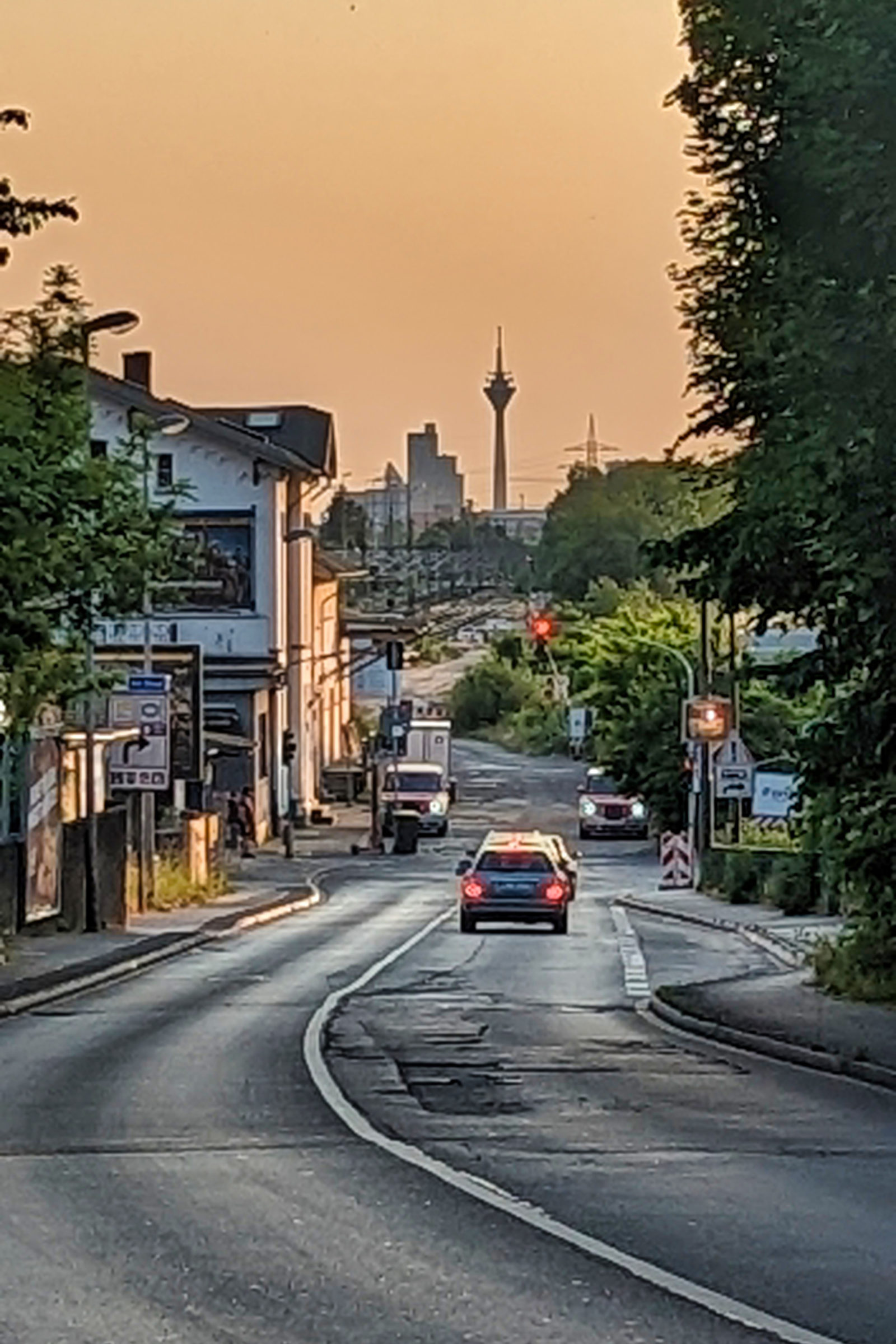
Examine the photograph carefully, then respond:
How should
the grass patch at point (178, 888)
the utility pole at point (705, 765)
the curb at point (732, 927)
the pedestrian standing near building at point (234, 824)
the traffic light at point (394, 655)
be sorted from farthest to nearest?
the traffic light at point (394, 655) < the pedestrian standing near building at point (234, 824) < the utility pole at point (705, 765) < the grass patch at point (178, 888) < the curb at point (732, 927)

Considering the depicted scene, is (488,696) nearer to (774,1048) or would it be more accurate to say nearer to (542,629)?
(542,629)

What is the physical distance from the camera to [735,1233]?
12422 mm

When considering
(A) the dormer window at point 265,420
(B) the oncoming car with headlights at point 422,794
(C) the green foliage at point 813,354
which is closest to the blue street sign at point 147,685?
(C) the green foliage at point 813,354

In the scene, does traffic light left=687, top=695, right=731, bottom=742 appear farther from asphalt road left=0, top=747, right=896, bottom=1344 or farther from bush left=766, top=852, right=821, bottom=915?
asphalt road left=0, top=747, right=896, bottom=1344

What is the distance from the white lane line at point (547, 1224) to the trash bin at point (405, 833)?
5575 cm

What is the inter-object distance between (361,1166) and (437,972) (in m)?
19.6

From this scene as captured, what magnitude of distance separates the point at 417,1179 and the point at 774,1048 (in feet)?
27.6

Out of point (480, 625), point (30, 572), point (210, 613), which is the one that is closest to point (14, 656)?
point (30, 572)

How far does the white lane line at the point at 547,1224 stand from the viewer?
1013 centimetres

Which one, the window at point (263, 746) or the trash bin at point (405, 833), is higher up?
the window at point (263, 746)

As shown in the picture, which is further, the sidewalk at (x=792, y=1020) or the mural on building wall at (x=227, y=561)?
the mural on building wall at (x=227, y=561)

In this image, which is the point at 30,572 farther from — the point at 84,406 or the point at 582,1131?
the point at 582,1131

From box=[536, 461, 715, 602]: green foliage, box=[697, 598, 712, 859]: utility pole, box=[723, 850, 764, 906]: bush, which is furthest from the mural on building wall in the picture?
box=[536, 461, 715, 602]: green foliage

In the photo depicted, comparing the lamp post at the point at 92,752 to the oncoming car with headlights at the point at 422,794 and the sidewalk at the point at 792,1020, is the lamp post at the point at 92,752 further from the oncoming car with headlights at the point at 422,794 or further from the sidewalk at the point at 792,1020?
the oncoming car with headlights at the point at 422,794
